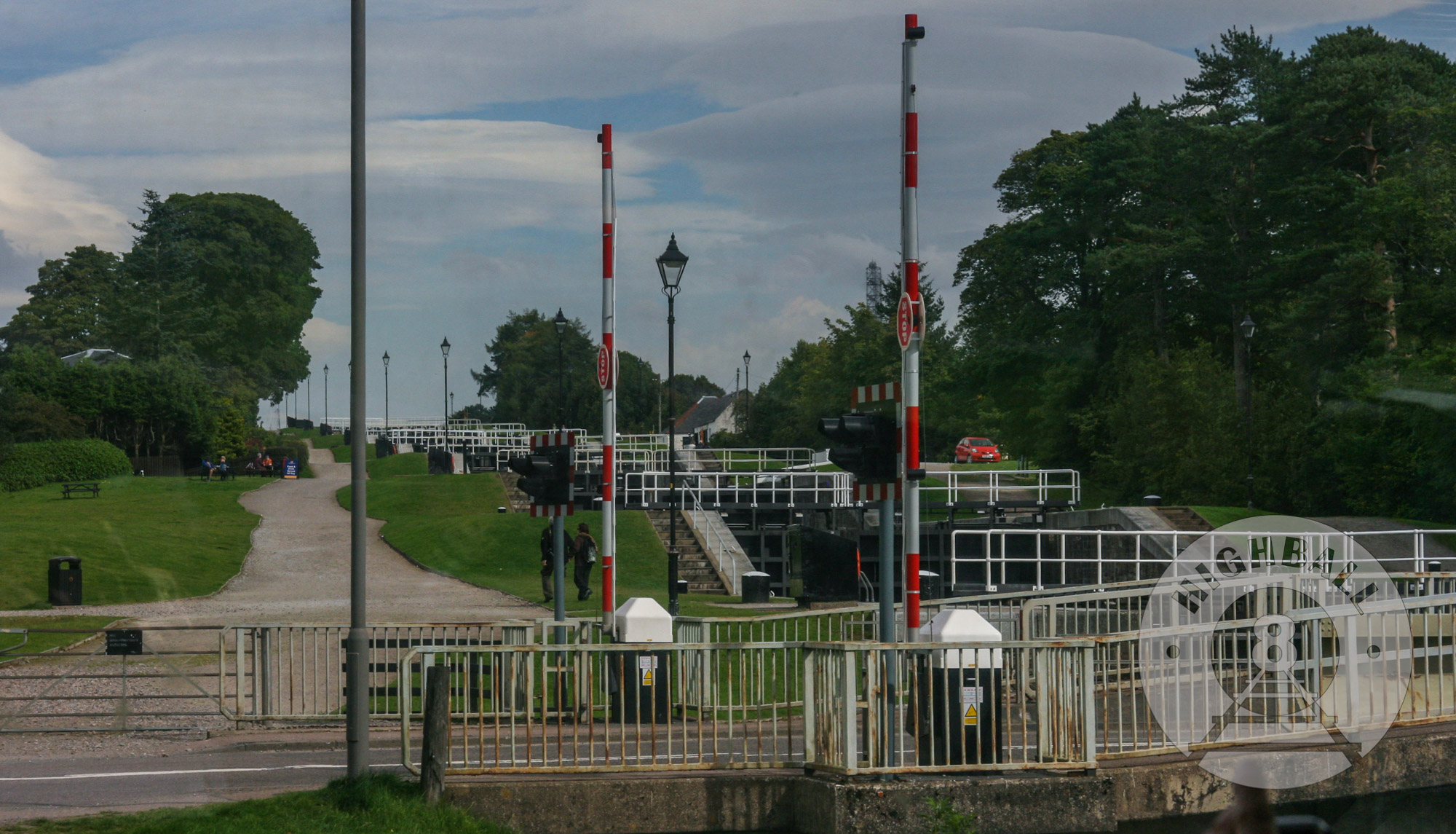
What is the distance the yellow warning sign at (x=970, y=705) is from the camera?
28.3 ft

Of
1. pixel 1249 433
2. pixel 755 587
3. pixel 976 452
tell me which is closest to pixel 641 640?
pixel 755 587

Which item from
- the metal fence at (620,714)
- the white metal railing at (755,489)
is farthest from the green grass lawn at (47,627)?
the white metal railing at (755,489)

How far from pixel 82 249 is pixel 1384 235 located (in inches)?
2906

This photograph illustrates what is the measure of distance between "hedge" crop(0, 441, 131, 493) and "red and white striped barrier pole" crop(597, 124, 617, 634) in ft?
102

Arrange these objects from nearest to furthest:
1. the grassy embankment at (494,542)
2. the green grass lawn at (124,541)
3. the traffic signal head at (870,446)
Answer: the traffic signal head at (870,446)
the green grass lawn at (124,541)
the grassy embankment at (494,542)

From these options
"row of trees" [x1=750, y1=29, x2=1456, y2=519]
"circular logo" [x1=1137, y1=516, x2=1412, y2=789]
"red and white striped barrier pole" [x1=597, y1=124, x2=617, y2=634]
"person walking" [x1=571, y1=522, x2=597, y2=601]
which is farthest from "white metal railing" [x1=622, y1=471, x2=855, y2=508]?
"circular logo" [x1=1137, y1=516, x2=1412, y2=789]

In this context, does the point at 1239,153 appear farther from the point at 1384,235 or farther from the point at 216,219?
the point at 216,219

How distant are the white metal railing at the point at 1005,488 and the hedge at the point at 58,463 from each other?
26710mm

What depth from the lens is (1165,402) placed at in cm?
3834

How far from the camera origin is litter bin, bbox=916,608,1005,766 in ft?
28.2

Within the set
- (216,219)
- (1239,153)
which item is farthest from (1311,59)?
(216,219)

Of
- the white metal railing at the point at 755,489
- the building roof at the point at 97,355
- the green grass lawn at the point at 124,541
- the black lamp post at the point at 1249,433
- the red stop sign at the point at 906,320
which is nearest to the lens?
the red stop sign at the point at 906,320

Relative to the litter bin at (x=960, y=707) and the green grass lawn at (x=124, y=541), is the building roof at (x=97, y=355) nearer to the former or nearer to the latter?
the green grass lawn at (x=124, y=541)

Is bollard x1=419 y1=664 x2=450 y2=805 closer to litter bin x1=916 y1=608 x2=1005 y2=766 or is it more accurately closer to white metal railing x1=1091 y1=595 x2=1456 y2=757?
litter bin x1=916 y1=608 x2=1005 y2=766
